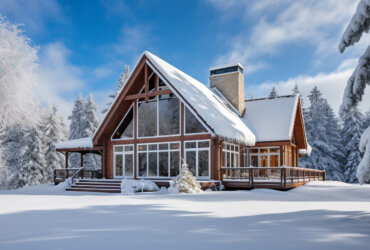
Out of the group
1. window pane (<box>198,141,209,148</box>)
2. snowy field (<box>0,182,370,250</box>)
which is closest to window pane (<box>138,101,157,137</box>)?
window pane (<box>198,141,209,148</box>)

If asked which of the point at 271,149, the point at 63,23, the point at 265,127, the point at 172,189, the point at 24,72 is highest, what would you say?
the point at 63,23

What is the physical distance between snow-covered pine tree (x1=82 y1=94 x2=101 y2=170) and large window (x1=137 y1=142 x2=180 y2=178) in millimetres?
20271

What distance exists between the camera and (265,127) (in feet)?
69.8

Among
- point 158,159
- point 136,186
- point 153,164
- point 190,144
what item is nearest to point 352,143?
point 190,144

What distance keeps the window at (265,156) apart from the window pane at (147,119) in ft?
24.4

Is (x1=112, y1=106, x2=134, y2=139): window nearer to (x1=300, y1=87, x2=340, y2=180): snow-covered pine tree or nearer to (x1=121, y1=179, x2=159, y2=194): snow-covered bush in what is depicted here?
(x1=121, y1=179, x2=159, y2=194): snow-covered bush

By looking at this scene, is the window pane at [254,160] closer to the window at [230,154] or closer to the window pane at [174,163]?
the window at [230,154]

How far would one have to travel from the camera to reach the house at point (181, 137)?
16.8 meters

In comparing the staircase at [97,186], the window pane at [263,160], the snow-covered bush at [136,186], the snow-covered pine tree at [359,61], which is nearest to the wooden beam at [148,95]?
the staircase at [97,186]

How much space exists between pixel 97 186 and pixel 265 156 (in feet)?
37.3

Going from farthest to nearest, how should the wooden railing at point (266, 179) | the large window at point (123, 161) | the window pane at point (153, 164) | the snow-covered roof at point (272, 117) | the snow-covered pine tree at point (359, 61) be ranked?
the snow-covered roof at point (272, 117) → the large window at point (123, 161) → the window pane at point (153, 164) → the wooden railing at point (266, 179) → the snow-covered pine tree at point (359, 61)

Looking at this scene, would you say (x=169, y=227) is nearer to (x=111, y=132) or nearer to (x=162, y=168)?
(x=162, y=168)

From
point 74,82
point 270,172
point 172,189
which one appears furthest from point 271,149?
point 74,82

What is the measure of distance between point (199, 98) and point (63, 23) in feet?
31.4
